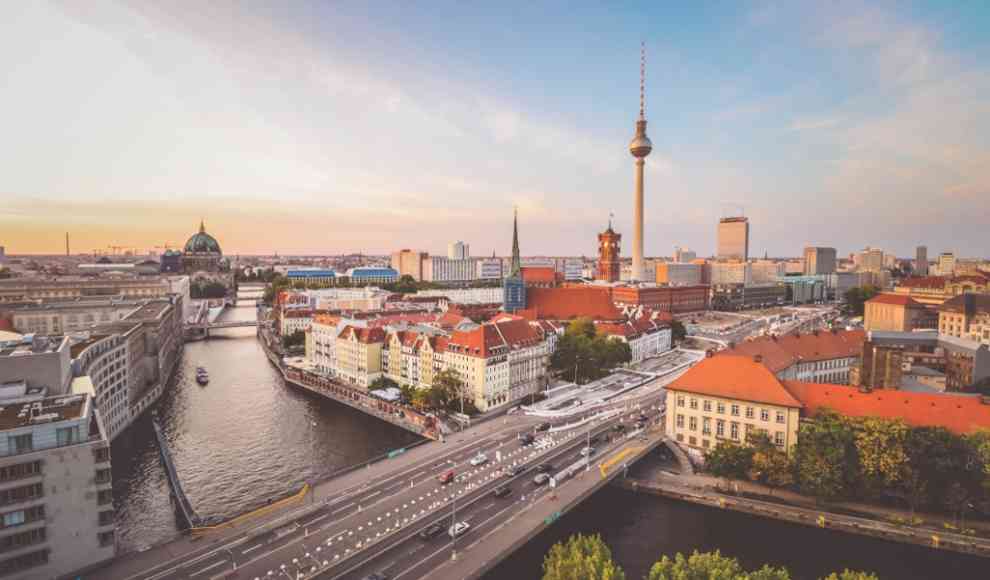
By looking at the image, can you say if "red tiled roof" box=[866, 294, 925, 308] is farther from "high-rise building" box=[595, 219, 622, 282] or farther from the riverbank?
the riverbank

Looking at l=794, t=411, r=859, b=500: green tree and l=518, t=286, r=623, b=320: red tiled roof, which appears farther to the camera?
l=518, t=286, r=623, b=320: red tiled roof

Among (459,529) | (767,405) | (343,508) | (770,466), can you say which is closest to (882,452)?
(770,466)

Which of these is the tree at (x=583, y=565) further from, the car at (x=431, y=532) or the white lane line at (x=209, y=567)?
the white lane line at (x=209, y=567)

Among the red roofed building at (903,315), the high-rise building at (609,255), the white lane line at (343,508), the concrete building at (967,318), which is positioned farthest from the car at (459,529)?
the high-rise building at (609,255)

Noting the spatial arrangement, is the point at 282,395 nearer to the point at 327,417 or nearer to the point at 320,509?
the point at 327,417

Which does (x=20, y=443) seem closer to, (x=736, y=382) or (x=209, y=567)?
(x=209, y=567)

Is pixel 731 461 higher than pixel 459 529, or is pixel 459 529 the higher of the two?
pixel 731 461

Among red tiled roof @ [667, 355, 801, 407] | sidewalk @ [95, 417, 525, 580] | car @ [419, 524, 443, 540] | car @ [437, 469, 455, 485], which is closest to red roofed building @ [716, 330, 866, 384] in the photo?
red tiled roof @ [667, 355, 801, 407]
